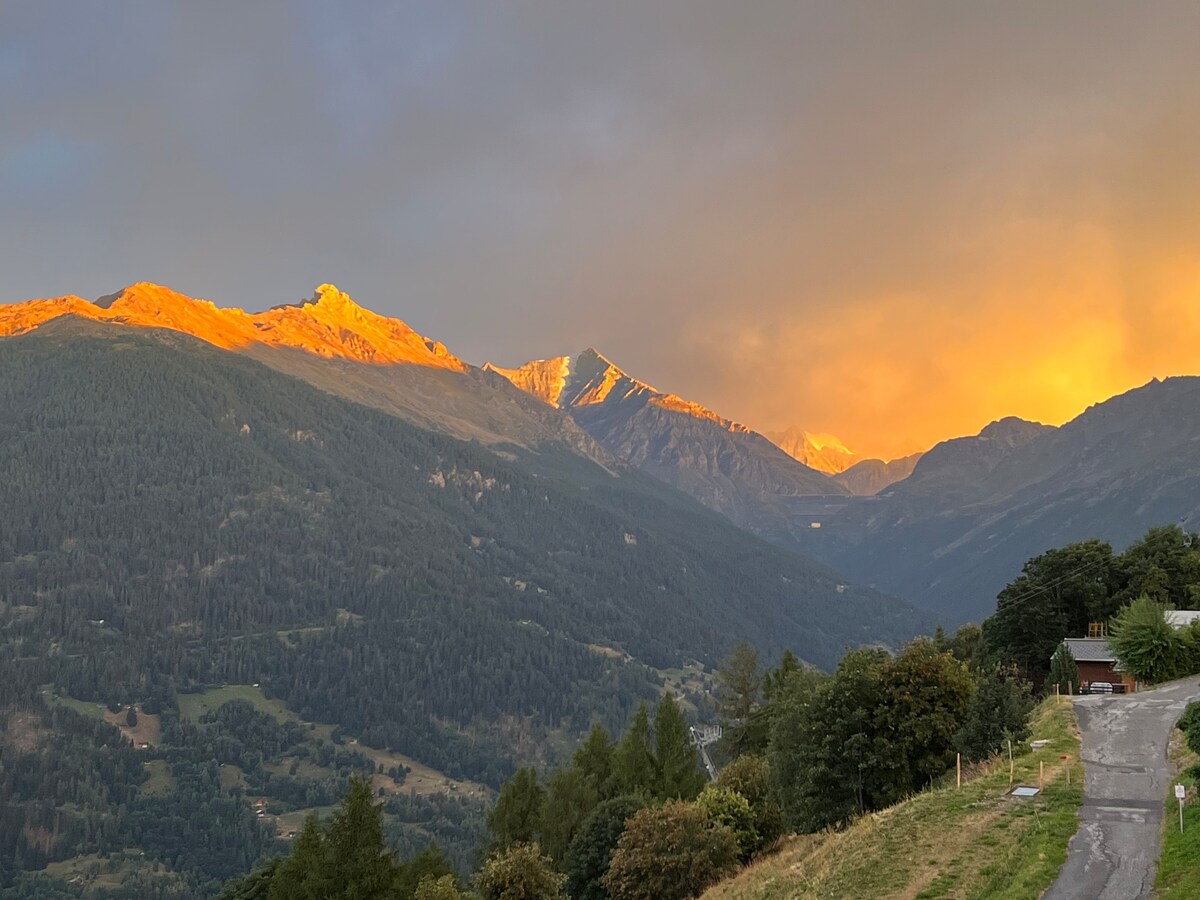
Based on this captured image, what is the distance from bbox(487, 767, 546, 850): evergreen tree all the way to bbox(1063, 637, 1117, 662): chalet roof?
180 feet

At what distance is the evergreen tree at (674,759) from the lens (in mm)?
95875

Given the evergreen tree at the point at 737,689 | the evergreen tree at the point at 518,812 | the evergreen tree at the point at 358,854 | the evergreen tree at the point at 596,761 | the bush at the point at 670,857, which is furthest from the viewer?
the evergreen tree at the point at 737,689

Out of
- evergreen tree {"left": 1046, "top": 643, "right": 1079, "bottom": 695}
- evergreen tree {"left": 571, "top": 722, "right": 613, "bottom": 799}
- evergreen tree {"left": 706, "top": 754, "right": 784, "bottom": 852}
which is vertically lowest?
evergreen tree {"left": 571, "top": 722, "right": 613, "bottom": 799}

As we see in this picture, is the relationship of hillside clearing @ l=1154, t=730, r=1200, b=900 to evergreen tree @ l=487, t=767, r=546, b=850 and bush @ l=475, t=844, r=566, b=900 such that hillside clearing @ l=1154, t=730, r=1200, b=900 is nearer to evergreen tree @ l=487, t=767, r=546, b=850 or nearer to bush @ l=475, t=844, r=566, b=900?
bush @ l=475, t=844, r=566, b=900

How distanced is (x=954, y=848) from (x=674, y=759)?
65726 mm

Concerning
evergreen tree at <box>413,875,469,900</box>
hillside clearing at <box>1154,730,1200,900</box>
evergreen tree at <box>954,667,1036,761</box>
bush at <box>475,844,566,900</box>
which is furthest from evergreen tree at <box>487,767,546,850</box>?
hillside clearing at <box>1154,730,1200,900</box>

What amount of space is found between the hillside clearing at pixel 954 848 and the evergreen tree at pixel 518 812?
51.8m

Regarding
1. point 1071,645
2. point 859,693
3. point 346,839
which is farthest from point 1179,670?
point 346,839

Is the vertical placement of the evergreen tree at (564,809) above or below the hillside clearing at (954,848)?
below

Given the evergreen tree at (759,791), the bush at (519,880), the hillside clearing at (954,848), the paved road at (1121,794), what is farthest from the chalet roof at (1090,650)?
the bush at (519,880)

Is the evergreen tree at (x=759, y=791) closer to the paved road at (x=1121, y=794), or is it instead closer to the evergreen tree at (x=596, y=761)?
the paved road at (x=1121, y=794)

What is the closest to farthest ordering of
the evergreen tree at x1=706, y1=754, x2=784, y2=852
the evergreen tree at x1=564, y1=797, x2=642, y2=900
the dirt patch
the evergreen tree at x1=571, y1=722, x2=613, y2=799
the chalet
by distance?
1. the dirt patch
2. the evergreen tree at x1=706, y1=754, x2=784, y2=852
3. the evergreen tree at x1=564, y1=797, x2=642, y2=900
4. the chalet
5. the evergreen tree at x1=571, y1=722, x2=613, y2=799

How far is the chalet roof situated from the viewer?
7838cm

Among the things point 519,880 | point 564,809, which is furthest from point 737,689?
point 519,880
